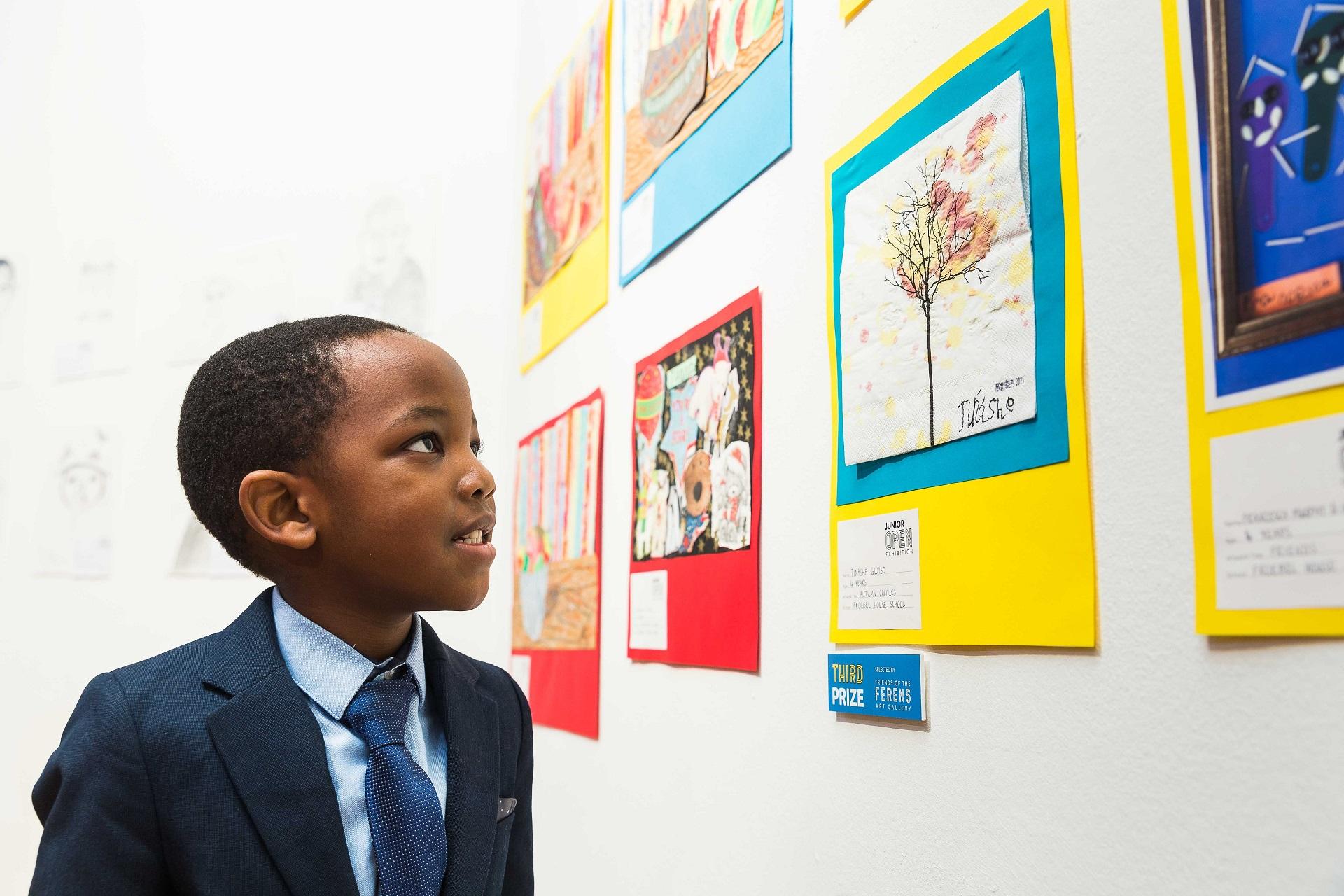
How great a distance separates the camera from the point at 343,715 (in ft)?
3.09

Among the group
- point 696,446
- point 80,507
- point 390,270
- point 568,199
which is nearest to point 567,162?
point 568,199

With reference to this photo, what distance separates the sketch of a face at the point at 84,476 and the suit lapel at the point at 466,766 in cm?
198

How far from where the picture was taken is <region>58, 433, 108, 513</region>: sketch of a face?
2693 mm

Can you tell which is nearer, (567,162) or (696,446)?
(696,446)

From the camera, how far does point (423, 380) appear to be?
1.01 meters

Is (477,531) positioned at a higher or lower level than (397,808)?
higher

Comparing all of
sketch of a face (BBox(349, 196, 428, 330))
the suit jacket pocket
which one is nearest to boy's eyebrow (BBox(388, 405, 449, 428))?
the suit jacket pocket

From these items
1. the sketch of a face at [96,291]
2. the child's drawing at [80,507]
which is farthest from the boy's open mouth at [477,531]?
the sketch of a face at [96,291]

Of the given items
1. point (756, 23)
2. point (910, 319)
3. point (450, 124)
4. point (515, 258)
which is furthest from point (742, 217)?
point (450, 124)

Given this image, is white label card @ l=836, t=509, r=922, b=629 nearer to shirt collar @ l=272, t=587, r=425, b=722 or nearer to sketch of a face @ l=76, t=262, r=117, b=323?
shirt collar @ l=272, t=587, r=425, b=722

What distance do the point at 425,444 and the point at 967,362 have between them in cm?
49

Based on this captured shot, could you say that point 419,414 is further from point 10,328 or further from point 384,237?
point 10,328

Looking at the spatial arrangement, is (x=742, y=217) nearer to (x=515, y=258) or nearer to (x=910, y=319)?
(x=910, y=319)

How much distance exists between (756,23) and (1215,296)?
32.3 inches
